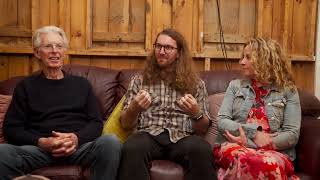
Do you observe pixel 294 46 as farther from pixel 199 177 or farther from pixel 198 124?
pixel 199 177

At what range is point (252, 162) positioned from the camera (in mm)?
2219

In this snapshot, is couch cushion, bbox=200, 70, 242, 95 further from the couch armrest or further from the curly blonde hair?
the couch armrest

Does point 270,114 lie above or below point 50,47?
below

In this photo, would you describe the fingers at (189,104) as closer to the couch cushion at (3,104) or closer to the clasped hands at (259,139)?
the clasped hands at (259,139)

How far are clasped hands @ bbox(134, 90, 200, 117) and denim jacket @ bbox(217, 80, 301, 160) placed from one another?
0.20 m

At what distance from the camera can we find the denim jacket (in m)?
2.46

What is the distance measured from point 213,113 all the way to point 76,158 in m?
0.92

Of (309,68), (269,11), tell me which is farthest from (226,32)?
(309,68)

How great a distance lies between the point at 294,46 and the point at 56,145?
2227 mm

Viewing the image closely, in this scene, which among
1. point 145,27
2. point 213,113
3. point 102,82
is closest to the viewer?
point 213,113

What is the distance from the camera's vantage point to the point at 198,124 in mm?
2617

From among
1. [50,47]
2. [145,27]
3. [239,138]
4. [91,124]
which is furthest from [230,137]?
[145,27]

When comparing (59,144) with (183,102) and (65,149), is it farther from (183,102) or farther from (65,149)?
(183,102)

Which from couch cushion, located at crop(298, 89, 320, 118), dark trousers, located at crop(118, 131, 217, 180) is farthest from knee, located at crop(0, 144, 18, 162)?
couch cushion, located at crop(298, 89, 320, 118)
